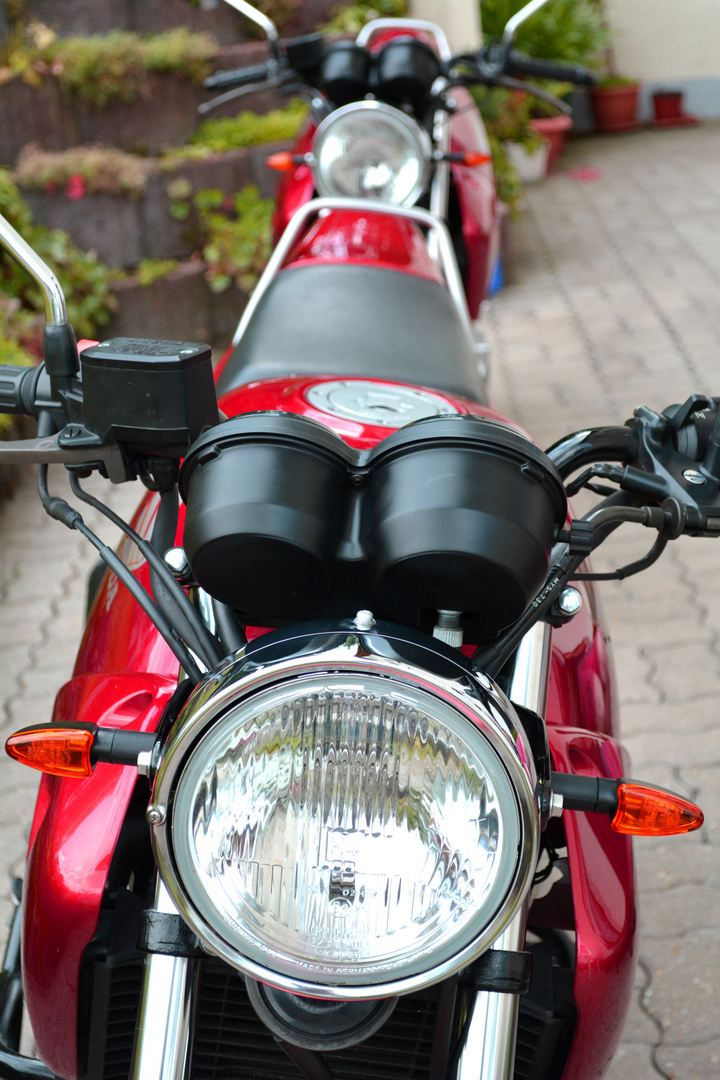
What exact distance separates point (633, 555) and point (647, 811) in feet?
7.51

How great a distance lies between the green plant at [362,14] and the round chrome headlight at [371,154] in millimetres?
3527

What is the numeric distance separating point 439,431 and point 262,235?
4012 mm

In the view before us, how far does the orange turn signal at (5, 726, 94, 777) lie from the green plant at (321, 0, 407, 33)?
5469 mm

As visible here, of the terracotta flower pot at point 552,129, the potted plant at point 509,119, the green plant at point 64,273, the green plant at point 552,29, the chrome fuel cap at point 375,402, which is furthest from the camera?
the terracotta flower pot at point 552,129

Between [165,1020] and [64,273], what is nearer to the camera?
[165,1020]

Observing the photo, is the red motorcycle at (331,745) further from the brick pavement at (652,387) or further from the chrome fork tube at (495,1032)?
the brick pavement at (652,387)

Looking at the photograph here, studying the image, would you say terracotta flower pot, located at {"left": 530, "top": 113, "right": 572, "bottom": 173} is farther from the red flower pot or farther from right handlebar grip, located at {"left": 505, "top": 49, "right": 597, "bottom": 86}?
right handlebar grip, located at {"left": 505, "top": 49, "right": 597, "bottom": 86}

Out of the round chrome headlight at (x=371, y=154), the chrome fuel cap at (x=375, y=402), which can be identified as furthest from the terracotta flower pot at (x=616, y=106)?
the chrome fuel cap at (x=375, y=402)

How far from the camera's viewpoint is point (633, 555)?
3.09 m

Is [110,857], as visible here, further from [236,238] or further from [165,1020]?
[236,238]

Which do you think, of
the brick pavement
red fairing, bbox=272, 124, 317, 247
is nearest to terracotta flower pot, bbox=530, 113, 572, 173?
the brick pavement

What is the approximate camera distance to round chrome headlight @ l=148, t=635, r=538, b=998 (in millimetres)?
779

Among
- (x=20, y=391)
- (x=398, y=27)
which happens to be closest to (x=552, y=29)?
(x=398, y=27)

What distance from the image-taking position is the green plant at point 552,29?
655 cm
